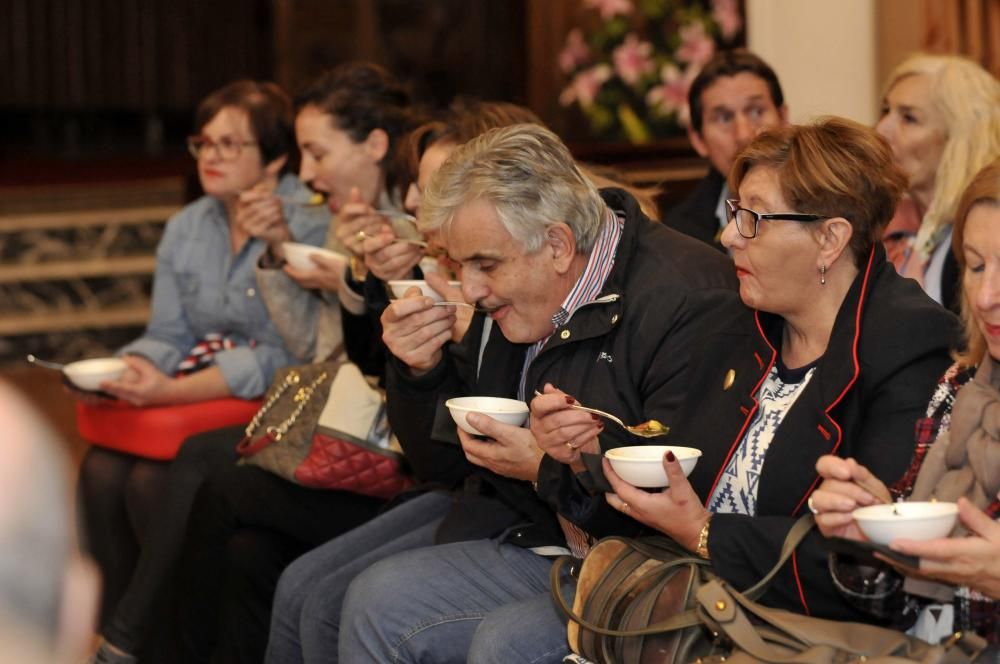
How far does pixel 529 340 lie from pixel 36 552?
6.21 feet

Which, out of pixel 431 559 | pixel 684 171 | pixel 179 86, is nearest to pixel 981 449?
pixel 431 559

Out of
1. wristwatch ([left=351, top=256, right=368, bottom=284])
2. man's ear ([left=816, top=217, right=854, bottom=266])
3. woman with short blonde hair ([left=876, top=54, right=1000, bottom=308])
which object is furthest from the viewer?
wristwatch ([left=351, top=256, right=368, bottom=284])

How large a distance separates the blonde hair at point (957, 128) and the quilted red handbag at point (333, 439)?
1426 mm

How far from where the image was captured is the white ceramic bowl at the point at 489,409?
8.72ft

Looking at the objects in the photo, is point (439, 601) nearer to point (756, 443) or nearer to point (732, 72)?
point (756, 443)

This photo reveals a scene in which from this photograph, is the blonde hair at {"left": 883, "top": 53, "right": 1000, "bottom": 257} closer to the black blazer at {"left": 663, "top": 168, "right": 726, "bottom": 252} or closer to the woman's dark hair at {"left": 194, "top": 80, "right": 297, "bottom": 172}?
the black blazer at {"left": 663, "top": 168, "right": 726, "bottom": 252}

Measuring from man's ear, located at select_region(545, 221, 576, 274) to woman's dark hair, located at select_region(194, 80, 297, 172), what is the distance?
6.39 feet

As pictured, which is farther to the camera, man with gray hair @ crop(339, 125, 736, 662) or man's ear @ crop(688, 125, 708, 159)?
man's ear @ crop(688, 125, 708, 159)

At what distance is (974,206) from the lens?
2260 millimetres

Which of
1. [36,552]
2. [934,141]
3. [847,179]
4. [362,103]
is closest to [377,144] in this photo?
[362,103]

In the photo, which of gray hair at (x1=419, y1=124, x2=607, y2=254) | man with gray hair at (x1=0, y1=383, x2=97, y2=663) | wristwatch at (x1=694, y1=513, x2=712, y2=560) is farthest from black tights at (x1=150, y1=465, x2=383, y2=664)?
man with gray hair at (x1=0, y1=383, x2=97, y2=663)

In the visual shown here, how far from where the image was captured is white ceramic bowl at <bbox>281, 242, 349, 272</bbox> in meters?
3.80

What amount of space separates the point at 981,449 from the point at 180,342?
3.00 m

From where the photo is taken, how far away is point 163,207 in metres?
7.97
